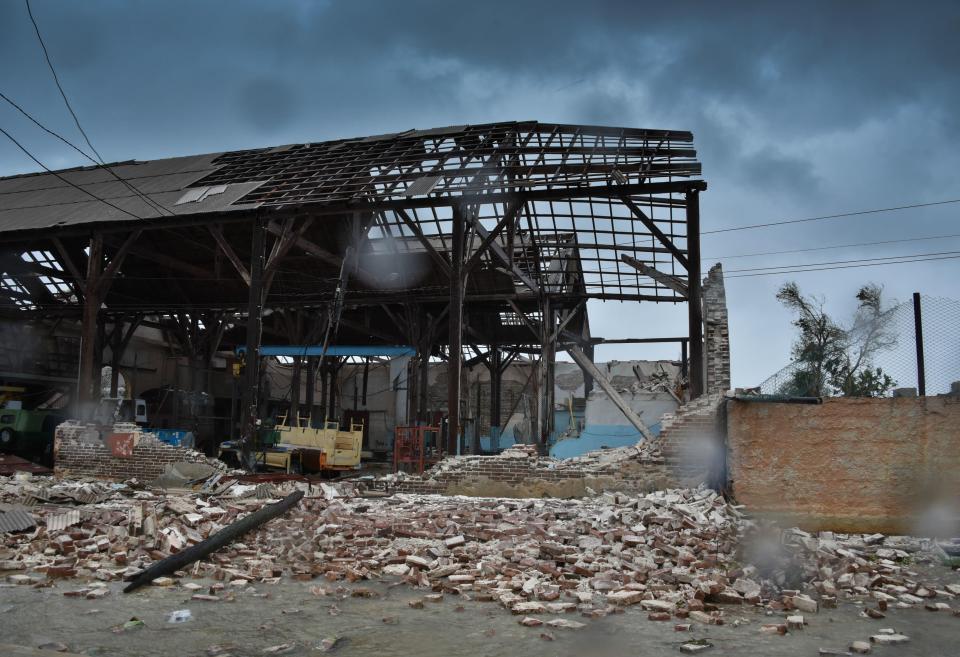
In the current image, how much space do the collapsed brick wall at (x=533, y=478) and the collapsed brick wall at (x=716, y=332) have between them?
6.02ft

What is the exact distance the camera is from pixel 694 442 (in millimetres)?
10492

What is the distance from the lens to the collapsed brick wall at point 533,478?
1090 cm

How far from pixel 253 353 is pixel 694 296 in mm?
8953

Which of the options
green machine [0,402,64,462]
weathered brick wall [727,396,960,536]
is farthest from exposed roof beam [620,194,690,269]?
green machine [0,402,64,462]

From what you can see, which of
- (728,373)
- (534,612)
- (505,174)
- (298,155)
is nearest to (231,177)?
(298,155)

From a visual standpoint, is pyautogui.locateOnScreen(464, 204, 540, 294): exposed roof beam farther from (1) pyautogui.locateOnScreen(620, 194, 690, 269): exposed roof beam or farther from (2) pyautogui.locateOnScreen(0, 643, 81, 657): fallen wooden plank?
(2) pyautogui.locateOnScreen(0, 643, 81, 657): fallen wooden plank

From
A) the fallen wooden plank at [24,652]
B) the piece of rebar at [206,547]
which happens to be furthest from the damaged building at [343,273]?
the fallen wooden plank at [24,652]

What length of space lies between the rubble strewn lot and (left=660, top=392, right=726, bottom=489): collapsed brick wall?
2.24ft

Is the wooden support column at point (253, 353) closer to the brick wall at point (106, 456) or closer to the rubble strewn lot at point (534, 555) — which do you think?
the brick wall at point (106, 456)

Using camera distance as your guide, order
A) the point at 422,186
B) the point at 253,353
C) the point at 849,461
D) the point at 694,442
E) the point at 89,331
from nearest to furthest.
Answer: the point at 849,461
the point at 694,442
the point at 422,186
the point at 253,353
the point at 89,331

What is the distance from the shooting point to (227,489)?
1208cm

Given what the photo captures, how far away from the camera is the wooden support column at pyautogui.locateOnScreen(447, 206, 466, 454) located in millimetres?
13523

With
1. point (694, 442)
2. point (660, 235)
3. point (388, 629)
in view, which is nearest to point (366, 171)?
point (660, 235)

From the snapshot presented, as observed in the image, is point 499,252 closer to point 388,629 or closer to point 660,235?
point 660,235
